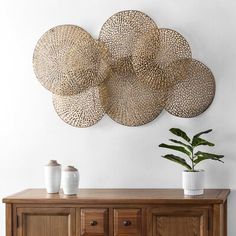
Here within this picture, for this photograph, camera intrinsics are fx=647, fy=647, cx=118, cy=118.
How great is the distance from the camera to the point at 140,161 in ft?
13.5

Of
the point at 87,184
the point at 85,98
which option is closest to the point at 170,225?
the point at 87,184

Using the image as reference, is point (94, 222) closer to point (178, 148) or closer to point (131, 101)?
point (178, 148)

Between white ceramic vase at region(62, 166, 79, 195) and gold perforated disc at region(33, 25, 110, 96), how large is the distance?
21.7 inches

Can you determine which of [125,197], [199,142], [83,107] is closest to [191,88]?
[199,142]

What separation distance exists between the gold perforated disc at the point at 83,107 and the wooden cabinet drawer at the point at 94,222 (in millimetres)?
681

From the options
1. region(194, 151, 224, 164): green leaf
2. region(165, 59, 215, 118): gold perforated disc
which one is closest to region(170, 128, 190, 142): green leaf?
region(194, 151, 224, 164): green leaf

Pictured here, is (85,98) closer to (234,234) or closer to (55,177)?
(55,177)

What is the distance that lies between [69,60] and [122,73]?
1.14ft

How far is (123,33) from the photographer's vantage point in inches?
161

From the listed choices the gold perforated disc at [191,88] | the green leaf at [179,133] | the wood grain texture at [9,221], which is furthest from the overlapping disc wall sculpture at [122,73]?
the wood grain texture at [9,221]

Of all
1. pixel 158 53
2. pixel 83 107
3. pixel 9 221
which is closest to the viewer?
pixel 9 221

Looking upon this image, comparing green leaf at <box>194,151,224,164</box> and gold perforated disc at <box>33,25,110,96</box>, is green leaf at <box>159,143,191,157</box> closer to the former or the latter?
green leaf at <box>194,151,224,164</box>

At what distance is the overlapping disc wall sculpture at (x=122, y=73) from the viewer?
4.04 meters

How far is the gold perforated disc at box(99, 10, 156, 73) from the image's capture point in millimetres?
4074
